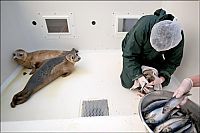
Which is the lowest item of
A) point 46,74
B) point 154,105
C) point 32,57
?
point 154,105

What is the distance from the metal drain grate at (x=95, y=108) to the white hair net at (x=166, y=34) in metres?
0.62

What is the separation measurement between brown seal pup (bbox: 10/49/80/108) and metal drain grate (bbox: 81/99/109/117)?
15.7 inches

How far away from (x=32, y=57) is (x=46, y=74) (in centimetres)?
35

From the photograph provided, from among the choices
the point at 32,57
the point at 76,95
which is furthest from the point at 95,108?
the point at 32,57

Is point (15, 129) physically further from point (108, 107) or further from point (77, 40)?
point (77, 40)

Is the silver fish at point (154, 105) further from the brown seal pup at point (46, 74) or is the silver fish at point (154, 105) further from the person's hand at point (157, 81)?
the brown seal pup at point (46, 74)

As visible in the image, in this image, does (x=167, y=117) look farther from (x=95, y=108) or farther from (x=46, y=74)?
(x=46, y=74)

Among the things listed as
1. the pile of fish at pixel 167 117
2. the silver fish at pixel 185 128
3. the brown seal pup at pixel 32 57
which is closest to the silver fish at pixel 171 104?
the pile of fish at pixel 167 117

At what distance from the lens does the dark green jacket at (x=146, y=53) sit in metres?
1.18

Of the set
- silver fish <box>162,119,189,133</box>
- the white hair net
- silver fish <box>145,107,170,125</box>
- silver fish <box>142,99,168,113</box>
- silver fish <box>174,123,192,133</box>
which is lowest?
silver fish <box>174,123,192,133</box>

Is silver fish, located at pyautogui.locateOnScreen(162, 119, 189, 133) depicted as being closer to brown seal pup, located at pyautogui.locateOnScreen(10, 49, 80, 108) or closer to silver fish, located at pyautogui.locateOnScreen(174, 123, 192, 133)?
silver fish, located at pyautogui.locateOnScreen(174, 123, 192, 133)

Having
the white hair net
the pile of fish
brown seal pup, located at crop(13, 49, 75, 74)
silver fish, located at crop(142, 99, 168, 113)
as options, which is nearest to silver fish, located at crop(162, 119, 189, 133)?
the pile of fish

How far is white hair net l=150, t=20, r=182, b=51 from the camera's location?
102 centimetres

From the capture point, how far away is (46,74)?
60.1 inches
